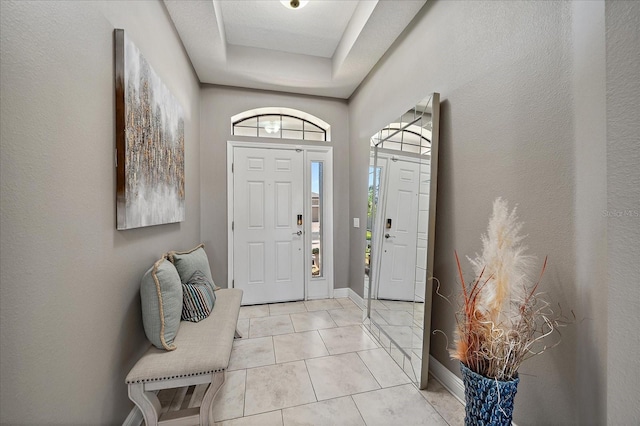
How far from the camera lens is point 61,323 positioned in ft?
3.11

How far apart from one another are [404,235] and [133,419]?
2.18m

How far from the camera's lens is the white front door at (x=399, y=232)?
209 cm

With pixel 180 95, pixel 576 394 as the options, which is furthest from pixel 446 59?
pixel 180 95

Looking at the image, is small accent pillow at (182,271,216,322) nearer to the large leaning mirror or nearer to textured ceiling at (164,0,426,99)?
the large leaning mirror

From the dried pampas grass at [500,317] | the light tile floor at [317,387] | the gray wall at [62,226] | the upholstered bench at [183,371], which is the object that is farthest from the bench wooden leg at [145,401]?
the dried pampas grass at [500,317]

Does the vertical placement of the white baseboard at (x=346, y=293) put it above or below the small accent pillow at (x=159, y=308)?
below

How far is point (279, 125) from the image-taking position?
3.58 metres

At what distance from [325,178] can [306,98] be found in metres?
1.14

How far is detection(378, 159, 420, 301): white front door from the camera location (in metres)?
2.09

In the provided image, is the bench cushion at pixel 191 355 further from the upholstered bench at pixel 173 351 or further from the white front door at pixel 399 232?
the white front door at pixel 399 232

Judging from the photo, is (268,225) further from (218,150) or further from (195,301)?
(195,301)

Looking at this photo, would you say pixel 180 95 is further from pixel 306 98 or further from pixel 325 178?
pixel 325 178

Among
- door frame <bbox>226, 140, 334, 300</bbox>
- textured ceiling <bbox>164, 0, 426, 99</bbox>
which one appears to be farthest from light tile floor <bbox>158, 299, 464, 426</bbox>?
textured ceiling <bbox>164, 0, 426, 99</bbox>

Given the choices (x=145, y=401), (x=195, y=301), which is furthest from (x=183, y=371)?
(x=195, y=301)
